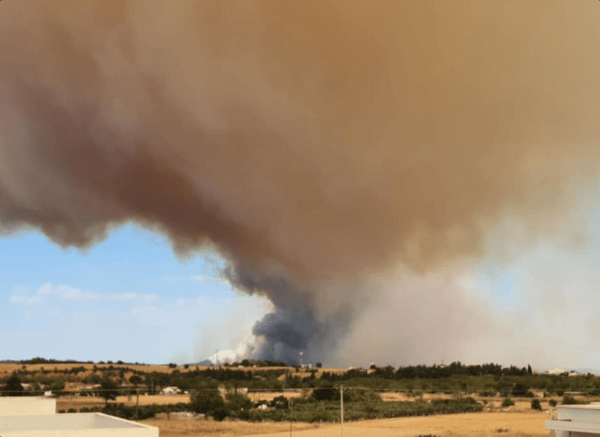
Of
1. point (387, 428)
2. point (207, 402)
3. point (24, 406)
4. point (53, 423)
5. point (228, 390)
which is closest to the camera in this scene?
point (53, 423)

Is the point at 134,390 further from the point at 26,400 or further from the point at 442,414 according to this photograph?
the point at 26,400

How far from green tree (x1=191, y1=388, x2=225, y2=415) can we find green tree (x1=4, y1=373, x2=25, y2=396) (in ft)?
35.9

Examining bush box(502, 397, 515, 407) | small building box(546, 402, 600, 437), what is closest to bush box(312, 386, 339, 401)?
bush box(502, 397, 515, 407)

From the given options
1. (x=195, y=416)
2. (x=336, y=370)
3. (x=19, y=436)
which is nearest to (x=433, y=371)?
(x=336, y=370)

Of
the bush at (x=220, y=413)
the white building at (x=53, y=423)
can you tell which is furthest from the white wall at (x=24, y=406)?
the bush at (x=220, y=413)

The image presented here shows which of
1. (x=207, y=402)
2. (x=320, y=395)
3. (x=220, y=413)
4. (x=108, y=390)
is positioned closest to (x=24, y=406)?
(x=220, y=413)

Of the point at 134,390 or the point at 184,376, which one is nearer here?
the point at 134,390

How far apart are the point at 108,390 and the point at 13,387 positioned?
6147 millimetres

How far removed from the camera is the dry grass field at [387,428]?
37188 mm

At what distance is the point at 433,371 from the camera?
6406 cm

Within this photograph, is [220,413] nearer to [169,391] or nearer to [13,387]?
[169,391]

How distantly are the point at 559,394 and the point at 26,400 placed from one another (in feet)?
154

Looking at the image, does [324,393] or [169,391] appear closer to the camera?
[169,391]

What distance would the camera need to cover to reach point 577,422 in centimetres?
1251
